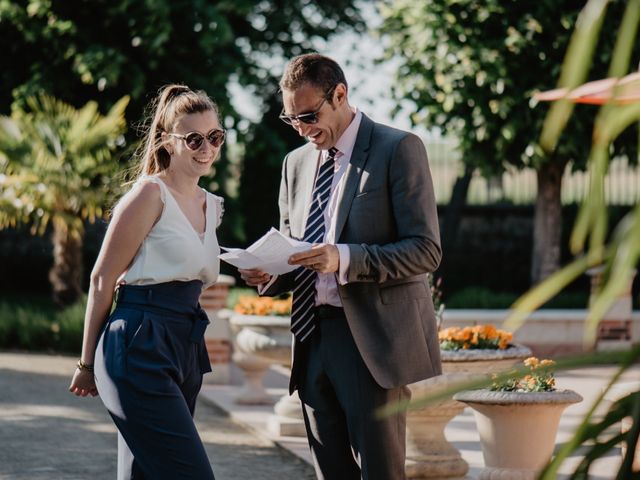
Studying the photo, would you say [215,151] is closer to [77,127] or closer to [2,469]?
[2,469]

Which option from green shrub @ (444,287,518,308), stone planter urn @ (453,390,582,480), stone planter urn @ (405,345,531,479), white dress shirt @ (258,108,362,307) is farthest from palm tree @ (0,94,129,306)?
white dress shirt @ (258,108,362,307)

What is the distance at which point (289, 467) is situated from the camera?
7.05 meters

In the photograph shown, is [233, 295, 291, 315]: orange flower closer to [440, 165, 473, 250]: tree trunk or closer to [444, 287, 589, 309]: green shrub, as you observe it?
[444, 287, 589, 309]: green shrub

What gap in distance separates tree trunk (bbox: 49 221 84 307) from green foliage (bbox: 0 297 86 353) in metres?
0.81

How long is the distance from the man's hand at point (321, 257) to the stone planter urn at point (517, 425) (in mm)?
2246

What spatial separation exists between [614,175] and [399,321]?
56.7 feet

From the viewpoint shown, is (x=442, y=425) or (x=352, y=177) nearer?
(x=352, y=177)

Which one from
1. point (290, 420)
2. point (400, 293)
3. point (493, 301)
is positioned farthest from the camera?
point (493, 301)

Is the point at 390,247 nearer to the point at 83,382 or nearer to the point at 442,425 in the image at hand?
the point at 83,382

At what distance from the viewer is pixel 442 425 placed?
21.0ft

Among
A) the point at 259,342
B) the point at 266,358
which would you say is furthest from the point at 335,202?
the point at 266,358

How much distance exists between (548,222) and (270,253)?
13.0 metres

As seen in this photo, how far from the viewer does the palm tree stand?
1363cm

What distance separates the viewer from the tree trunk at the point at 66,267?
Result: 14.4 metres
